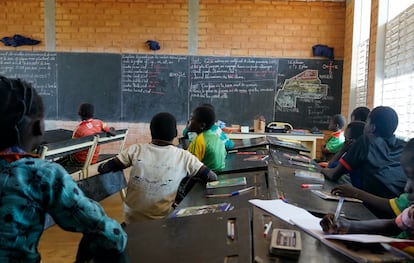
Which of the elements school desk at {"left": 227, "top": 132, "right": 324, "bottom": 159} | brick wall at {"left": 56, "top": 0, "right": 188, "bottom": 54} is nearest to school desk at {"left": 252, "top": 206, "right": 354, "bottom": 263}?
school desk at {"left": 227, "top": 132, "right": 324, "bottom": 159}

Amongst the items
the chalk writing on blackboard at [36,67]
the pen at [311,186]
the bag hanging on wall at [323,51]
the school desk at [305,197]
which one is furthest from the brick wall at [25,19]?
the pen at [311,186]

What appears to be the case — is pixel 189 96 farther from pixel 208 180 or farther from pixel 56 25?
pixel 208 180

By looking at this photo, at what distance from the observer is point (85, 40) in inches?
214

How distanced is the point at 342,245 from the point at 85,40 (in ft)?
17.0

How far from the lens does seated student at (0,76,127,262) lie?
2.69 feet

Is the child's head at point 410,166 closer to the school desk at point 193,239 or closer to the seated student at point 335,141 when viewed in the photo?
the school desk at point 193,239

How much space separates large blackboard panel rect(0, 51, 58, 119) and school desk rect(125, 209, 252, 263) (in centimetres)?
481

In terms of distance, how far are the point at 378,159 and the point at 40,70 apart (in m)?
4.80

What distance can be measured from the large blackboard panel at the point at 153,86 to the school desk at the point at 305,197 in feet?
11.4

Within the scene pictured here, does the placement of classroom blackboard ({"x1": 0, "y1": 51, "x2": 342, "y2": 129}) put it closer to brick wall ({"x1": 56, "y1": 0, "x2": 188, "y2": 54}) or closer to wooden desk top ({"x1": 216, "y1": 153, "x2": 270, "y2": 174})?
brick wall ({"x1": 56, "y1": 0, "x2": 188, "y2": 54})

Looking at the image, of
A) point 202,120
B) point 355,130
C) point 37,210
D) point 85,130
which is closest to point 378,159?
point 355,130

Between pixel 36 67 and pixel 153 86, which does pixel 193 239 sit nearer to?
pixel 153 86

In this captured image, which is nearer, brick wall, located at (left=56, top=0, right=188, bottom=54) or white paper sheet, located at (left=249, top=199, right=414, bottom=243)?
white paper sheet, located at (left=249, top=199, right=414, bottom=243)

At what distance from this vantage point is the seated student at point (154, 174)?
186cm
